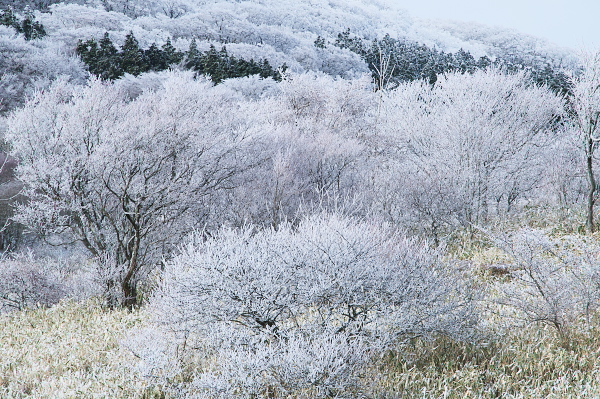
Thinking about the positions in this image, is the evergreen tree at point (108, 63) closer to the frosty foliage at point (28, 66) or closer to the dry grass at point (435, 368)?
the frosty foliage at point (28, 66)

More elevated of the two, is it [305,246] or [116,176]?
[305,246]

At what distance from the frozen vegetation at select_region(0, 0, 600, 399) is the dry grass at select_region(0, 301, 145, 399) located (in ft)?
0.14

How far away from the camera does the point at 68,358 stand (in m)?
6.79

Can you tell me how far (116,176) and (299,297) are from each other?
7.54 metres

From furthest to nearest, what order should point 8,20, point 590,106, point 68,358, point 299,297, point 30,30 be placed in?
point 30,30 → point 8,20 → point 590,106 → point 68,358 → point 299,297

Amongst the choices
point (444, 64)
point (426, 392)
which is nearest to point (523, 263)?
point (426, 392)

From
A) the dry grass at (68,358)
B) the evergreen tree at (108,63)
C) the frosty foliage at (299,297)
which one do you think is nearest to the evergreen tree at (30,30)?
the evergreen tree at (108,63)

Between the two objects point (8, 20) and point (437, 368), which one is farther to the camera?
point (8, 20)

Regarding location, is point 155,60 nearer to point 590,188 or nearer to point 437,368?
point 590,188

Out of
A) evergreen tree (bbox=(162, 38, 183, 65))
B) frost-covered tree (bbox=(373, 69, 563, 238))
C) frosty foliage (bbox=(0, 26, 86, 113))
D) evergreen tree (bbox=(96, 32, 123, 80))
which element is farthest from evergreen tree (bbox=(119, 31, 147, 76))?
frost-covered tree (bbox=(373, 69, 563, 238))

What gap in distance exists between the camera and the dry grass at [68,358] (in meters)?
5.75

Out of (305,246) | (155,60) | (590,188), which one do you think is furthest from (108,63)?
(305,246)

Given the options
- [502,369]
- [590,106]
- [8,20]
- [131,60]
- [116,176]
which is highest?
[590,106]

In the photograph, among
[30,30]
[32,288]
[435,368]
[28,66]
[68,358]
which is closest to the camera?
[435,368]
